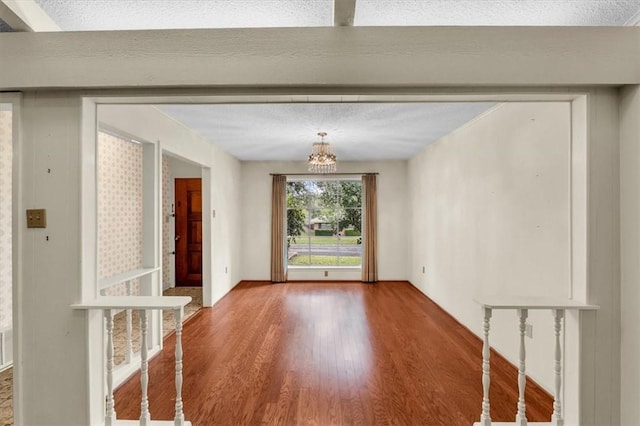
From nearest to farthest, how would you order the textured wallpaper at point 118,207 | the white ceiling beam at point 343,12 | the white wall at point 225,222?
the white ceiling beam at point 343,12
the textured wallpaper at point 118,207
the white wall at point 225,222

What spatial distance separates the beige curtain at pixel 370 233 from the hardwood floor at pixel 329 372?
1.77 m

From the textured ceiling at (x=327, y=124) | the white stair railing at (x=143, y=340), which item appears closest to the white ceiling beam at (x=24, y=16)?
the textured ceiling at (x=327, y=124)

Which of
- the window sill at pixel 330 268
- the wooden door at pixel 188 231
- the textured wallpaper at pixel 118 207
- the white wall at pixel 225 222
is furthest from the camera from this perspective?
the window sill at pixel 330 268

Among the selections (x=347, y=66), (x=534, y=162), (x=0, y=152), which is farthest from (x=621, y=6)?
(x=0, y=152)

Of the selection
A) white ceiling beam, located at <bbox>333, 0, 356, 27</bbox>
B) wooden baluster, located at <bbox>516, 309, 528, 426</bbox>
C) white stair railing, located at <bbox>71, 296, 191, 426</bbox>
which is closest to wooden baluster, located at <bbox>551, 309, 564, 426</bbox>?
wooden baluster, located at <bbox>516, 309, 528, 426</bbox>

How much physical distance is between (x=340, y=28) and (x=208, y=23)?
82 centimetres

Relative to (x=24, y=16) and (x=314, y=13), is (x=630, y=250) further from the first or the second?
(x=24, y=16)

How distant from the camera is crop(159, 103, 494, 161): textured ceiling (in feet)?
9.95

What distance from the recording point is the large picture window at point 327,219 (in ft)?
20.5

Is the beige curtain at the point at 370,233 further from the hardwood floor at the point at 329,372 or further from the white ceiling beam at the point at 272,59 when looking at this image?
the white ceiling beam at the point at 272,59

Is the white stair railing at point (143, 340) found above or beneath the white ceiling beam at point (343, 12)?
beneath

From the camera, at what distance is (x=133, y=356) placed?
2.68m

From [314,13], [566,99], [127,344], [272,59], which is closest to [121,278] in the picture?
[127,344]

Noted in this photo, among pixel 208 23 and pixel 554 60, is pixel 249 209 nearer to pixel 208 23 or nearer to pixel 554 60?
pixel 208 23
